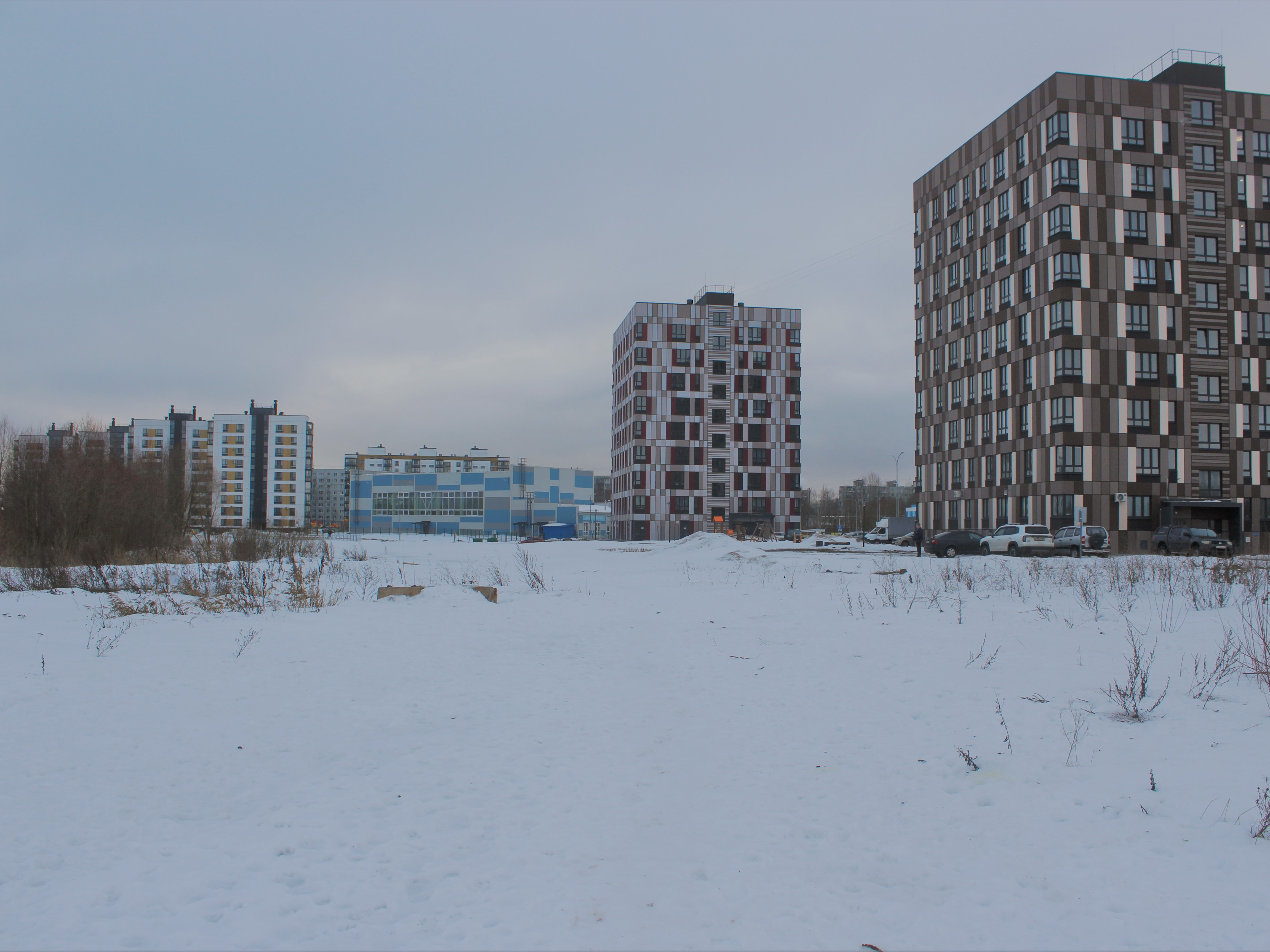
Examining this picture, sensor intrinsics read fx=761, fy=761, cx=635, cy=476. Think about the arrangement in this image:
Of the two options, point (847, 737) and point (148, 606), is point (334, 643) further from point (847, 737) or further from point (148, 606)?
point (847, 737)

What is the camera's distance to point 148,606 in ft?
49.4

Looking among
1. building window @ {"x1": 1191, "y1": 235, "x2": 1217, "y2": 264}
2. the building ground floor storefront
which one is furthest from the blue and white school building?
building window @ {"x1": 1191, "y1": 235, "x2": 1217, "y2": 264}

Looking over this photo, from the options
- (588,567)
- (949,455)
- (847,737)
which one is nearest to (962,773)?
(847,737)

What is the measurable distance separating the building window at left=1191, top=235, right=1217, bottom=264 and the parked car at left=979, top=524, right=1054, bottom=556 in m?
29.8

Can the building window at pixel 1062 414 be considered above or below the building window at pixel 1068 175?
below

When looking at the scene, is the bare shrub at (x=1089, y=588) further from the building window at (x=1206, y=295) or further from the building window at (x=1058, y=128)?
the building window at (x=1206, y=295)

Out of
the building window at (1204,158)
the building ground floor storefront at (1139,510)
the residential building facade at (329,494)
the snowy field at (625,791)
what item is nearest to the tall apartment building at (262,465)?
the residential building facade at (329,494)

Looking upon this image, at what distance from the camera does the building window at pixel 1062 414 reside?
5244 centimetres

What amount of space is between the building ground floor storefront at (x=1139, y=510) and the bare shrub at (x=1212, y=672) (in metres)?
43.0

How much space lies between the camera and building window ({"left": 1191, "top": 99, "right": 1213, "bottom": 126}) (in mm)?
55500

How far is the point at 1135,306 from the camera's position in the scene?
54094 millimetres

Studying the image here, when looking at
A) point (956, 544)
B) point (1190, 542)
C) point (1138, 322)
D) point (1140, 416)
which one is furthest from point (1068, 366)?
point (956, 544)

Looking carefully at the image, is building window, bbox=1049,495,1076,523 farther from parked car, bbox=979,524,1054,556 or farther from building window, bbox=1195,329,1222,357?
building window, bbox=1195,329,1222,357

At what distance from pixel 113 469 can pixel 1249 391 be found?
73.3 metres
